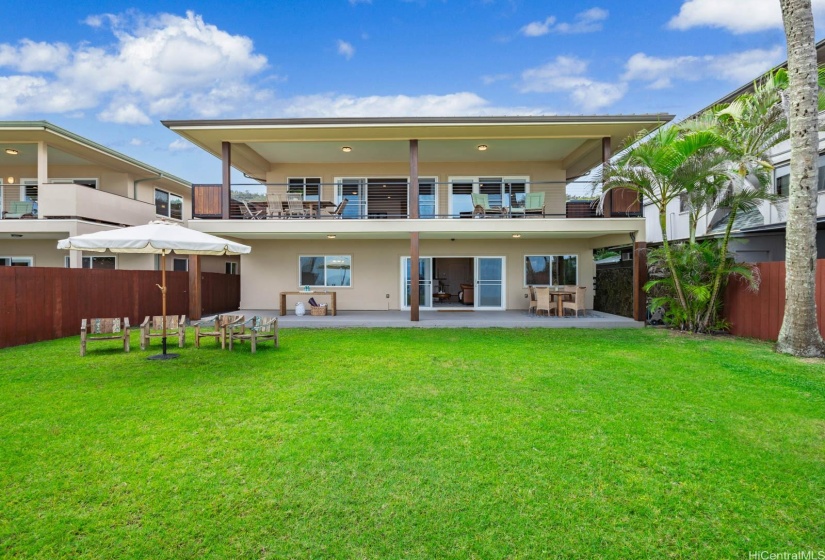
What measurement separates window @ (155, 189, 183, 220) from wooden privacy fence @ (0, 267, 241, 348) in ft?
22.1

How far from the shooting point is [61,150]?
13391 mm

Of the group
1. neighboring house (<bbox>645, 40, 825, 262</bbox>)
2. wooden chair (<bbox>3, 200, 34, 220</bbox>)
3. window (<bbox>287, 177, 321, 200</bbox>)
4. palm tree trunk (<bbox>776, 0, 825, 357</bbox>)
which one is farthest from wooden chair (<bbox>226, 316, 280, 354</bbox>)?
neighboring house (<bbox>645, 40, 825, 262</bbox>)

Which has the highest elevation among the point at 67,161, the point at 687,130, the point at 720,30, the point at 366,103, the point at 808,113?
the point at 366,103

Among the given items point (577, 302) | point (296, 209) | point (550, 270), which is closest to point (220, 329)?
point (296, 209)

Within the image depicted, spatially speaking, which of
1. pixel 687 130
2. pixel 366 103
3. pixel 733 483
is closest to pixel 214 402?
pixel 733 483

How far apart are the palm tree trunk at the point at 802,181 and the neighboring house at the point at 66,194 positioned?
1614 centimetres

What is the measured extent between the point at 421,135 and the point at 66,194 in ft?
34.1

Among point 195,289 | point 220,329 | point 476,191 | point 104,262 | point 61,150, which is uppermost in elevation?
point 61,150

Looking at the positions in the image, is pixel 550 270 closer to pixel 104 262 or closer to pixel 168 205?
pixel 168 205

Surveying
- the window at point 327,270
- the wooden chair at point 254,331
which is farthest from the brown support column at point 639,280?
the wooden chair at point 254,331

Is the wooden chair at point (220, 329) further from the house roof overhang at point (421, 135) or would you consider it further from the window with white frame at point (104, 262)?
the window with white frame at point (104, 262)

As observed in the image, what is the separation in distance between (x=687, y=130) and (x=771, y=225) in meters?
5.77

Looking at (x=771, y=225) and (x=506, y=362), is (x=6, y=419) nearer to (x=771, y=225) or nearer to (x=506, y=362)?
(x=506, y=362)

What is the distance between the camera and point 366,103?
43000mm
